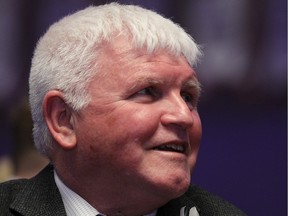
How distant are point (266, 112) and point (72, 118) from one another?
1342 millimetres

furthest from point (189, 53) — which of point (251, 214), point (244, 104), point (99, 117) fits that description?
point (251, 214)

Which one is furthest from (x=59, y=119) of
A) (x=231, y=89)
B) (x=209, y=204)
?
(x=231, y=89)

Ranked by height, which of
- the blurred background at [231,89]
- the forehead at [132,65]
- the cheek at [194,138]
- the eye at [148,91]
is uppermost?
the forehead at [132,65]

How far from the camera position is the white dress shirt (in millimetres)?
2047

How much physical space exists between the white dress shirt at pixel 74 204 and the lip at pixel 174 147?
26 centimetres

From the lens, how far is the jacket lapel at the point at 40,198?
79.7 inches

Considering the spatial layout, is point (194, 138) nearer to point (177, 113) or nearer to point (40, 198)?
point (177, 113)

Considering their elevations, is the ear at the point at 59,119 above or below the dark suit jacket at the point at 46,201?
above

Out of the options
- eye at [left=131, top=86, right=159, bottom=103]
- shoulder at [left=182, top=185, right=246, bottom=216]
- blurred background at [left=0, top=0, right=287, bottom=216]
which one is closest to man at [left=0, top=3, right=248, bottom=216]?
eye at [left=131, top=86, right=159, bottom=103]

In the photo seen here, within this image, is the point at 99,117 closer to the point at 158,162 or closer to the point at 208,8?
the point at 158,162

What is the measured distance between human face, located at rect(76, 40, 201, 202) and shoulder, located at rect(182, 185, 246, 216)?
0.86ft

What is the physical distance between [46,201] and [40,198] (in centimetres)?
3

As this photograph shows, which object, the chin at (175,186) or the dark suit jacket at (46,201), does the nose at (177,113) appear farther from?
the dark suit jacket at (46,201)

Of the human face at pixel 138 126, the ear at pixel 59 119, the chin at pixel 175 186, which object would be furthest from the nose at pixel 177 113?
the ear at pixel 59 119
